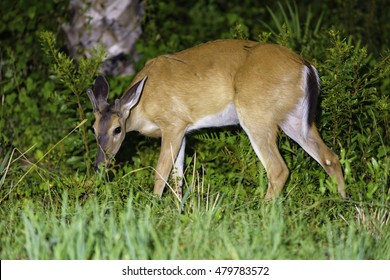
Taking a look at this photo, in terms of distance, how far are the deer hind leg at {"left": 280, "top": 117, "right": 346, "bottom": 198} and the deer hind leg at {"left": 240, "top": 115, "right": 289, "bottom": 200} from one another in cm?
14

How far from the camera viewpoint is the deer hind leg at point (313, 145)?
24.3 feet

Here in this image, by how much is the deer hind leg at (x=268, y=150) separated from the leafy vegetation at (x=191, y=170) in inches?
5.1

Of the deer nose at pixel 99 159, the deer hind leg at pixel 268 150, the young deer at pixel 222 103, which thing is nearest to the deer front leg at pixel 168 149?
the young deer at pixel 222 103

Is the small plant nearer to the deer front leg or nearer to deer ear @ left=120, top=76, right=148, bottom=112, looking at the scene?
deer ear @ left=120, top=76, right=148, bottom=112

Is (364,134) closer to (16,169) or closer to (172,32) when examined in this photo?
(16,169)

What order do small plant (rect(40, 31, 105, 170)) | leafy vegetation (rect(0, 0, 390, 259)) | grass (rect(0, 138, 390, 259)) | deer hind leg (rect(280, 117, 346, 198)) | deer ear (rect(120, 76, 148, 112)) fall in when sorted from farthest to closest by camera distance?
small plant (rect(40, 31, 105, 170)) < deer ear (rect(120, 76, 148, 112)) < deer hind leg (rect(280, 117, 346, 198)) < leafy vegetation (rect(0, 0, 390, 259)) < grass (rect(0, 138, 390, 259))

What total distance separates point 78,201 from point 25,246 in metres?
1.75

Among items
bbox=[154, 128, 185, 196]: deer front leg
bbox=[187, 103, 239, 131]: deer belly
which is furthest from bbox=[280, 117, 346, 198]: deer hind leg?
bbox=[154, 128, 185, 196]: deer front leg

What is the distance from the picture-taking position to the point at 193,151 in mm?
8656

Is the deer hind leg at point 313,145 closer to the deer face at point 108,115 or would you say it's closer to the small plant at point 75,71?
the deer face at point 108,115

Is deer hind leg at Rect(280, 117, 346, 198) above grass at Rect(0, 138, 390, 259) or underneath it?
underneath

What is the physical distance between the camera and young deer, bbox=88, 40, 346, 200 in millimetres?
7461

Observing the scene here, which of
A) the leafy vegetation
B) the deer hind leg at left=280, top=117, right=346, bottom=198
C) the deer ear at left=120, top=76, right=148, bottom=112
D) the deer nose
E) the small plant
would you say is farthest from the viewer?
the small plant
